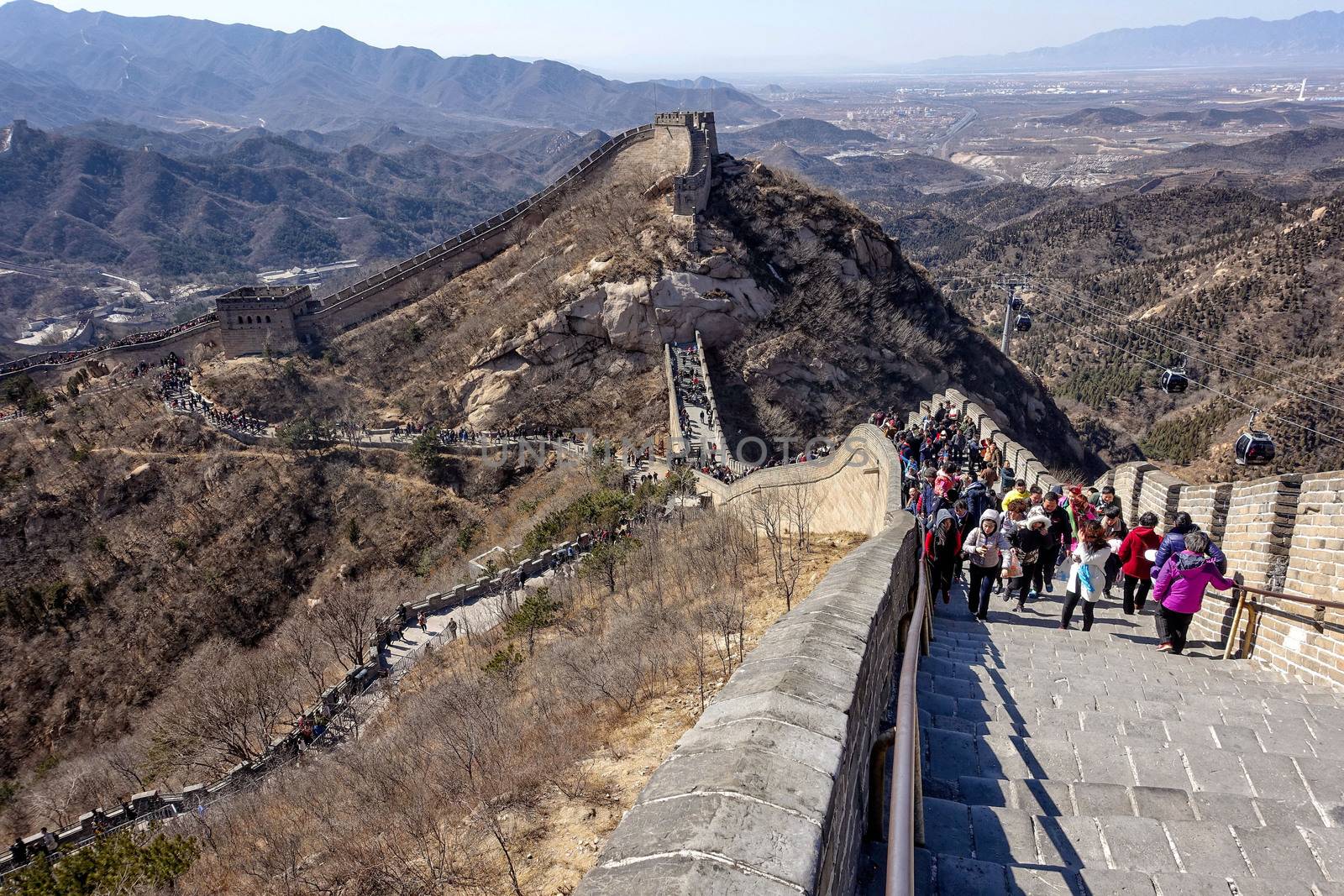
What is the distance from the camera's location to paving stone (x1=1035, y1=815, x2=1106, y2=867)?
3213 mm

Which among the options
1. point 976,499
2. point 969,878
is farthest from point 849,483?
point 969,878

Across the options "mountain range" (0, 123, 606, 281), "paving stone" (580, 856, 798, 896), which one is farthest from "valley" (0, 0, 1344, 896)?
"mountain range" (0, 123, 606, 281)

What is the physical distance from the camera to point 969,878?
9.75ft

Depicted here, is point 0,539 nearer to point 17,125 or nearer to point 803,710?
point 803,710

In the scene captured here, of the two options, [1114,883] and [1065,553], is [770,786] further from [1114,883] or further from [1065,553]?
[1065,553]

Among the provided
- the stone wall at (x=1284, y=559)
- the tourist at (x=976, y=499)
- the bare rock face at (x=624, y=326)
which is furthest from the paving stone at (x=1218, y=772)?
the bare rock face at (x=624, y=326)

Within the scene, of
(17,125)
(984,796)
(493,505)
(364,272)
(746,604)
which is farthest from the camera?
(17,125)

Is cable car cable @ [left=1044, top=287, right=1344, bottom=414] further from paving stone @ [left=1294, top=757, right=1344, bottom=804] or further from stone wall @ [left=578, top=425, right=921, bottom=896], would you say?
stone wall @ [left=578, top=425, right=921, bottom=896]

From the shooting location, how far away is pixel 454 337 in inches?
1375

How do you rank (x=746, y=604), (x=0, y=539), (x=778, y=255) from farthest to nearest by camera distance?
(x=778, y=255) → (x=0, y=539) → (x=746, y=604)

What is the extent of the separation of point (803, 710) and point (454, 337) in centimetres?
3425

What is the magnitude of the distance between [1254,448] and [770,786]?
716 inches

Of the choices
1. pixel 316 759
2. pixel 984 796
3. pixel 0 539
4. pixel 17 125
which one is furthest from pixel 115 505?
pixel 17 125

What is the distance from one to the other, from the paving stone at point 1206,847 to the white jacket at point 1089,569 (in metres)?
4.18
